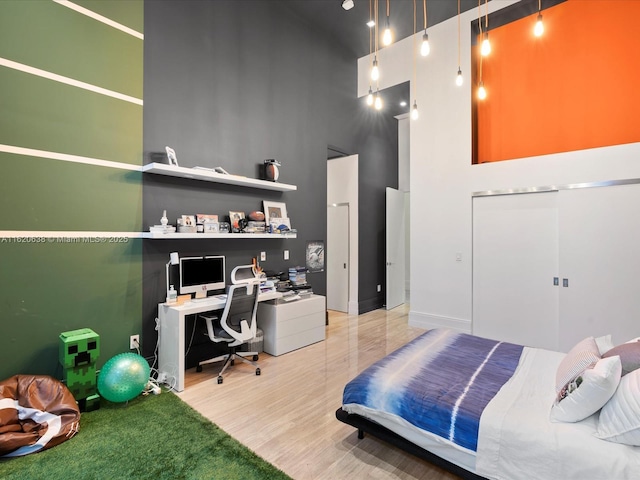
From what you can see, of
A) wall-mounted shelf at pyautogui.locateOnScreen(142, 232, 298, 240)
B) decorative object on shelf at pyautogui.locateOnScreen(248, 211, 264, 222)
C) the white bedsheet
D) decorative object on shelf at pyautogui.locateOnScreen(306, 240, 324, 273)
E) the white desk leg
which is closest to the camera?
the white bedsheet

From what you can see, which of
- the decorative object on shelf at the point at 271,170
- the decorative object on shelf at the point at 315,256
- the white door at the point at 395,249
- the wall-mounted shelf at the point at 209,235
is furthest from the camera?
the white door at the point at 395,249

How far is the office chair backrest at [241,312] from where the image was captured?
314cm

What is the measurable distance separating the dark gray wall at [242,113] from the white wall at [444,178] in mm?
1238

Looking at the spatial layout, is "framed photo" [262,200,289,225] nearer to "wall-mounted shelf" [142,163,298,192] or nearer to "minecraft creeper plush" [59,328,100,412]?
"wall-mounted shelf" [142,163,298,192]

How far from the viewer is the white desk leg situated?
298cm

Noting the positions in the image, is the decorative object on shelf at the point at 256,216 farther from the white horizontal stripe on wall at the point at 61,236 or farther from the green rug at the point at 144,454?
the green rug at the point at 144,454

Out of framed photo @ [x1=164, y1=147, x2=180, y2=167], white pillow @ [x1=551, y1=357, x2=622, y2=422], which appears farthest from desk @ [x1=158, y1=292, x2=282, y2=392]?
white pillow @ [x1=551, y1=357, x2=622, y2=422]

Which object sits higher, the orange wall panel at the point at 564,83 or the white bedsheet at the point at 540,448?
the orange wall panel at the point at 564,83

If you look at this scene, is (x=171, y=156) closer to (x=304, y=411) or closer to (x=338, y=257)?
(x=304, y=411)

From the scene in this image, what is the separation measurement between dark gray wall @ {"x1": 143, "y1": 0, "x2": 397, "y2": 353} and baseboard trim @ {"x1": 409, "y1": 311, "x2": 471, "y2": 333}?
1186mm

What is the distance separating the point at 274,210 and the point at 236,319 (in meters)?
1.71

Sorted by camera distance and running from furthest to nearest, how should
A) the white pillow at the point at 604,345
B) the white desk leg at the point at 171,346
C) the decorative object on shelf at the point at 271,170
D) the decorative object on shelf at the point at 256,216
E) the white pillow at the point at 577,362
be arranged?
the decorative object on shelf at the point at 271,170
the decorative object on shelf at the point at 256,216
the white desk leg at the point at 171,346
the white pillow at the point at 604,345
the white pillow at the point at 577,362

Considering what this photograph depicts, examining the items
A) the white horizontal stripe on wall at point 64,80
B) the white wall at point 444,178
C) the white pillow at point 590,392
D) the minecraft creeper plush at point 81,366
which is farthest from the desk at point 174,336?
the white wall at point 444,178

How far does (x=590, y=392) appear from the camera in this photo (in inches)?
62.1
